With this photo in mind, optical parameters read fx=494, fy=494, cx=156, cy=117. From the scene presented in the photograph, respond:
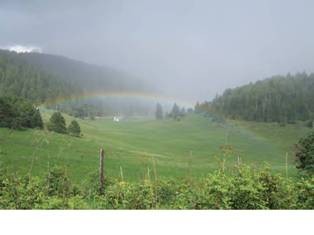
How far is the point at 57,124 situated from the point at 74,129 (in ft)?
0.70

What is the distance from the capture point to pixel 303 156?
586cm

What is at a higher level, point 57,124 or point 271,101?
point 271,101

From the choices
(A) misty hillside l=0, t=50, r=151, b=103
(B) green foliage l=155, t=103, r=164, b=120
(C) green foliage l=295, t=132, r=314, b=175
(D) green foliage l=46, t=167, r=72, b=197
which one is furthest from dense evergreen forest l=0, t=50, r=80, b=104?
(C) green foliage l=295, t=132, r=314, b=175

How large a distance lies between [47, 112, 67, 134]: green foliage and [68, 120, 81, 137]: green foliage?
115 millimetres

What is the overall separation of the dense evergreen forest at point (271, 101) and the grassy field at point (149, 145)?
14 centimetres

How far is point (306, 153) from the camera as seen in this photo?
19.2 feet

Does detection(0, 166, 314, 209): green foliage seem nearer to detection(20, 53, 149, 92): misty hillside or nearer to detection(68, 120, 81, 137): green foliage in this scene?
detection(68, 120, 81, 137): green foliage

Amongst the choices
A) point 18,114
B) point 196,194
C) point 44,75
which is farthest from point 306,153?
point 18,114

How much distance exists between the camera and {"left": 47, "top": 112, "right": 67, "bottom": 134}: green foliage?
593 centimetres

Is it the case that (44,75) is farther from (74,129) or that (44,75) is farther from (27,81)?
(74,129)

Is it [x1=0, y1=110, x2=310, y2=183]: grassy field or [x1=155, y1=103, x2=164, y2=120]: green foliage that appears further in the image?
[x1=155, y1=103, x2=164, y2=120]: green foliage

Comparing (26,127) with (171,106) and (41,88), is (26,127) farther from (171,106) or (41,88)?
(171,106)
